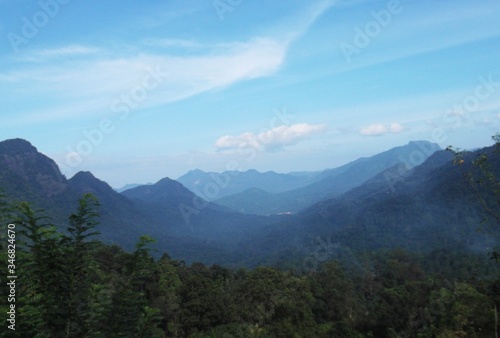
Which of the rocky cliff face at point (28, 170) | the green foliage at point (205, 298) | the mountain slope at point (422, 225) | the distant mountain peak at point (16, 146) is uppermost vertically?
the distant mountain peak at point (16, 146)

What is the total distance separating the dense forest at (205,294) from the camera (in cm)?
636

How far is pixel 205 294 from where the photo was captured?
3253 centimetres

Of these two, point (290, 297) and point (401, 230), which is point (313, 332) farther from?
point (401, 230)

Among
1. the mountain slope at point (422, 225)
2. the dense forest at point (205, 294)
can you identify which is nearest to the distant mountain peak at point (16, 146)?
the mountain slope at point (422, 225)

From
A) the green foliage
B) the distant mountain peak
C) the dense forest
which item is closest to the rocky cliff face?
the distant mountain peak

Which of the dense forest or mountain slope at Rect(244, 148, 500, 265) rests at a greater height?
the dense forest

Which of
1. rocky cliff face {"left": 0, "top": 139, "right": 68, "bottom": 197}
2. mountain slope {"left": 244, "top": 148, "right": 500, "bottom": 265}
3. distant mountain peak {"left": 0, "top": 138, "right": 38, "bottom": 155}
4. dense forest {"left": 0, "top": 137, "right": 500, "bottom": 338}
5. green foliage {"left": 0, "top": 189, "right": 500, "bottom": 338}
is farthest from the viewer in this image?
distant mountain peak {"left": 0, "top": 138, "right": 38, "bottom": 155}

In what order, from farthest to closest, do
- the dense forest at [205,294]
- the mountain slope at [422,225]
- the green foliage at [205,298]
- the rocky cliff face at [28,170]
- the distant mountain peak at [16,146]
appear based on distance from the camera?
the distant mountain peak at [16,146]
the rocky cliff face at [28,170]
the mountain slope at [422,225]
the green foliage at [205,298]
the dense forest at [205,294]

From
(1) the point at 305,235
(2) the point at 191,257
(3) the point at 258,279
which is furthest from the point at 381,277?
(1) the point at 305,235

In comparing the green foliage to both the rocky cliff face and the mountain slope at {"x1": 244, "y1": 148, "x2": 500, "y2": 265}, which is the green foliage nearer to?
the mountain slope at {"x1": 244, "y1": 148, "x2": 500, "y2": 265}

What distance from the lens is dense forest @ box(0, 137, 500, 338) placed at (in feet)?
20.9

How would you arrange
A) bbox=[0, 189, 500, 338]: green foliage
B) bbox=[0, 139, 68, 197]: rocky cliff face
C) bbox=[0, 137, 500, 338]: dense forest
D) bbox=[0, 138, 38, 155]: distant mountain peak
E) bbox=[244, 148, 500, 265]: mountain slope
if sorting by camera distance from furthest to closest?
bbox=[0, 138, 38, 155]: distant mountain peak → bbox=[0, 139, 68, 197]: rocky cliff face → bbox=[244, 148, 500, 265]: mountain slope → bbox=[0, 189, 500, 338]: green foliage → bbox=[0, 137, 500, 338]: dense forest

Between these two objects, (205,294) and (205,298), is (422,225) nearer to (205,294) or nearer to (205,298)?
(205,294)

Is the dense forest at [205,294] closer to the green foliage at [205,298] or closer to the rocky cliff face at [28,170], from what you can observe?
the green foliage at [205,298]
